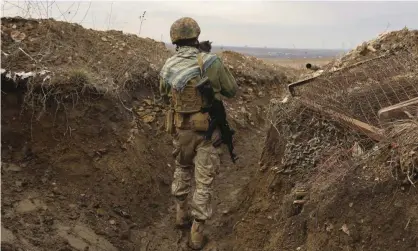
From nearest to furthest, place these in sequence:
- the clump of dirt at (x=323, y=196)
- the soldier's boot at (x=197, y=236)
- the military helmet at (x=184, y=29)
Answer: the clump of dirt at (x=323, y=196) → the military helmet at (x=184, y=29) → the soldier's boot at (x=197, y=236)

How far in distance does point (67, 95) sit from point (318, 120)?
2810 millimetres

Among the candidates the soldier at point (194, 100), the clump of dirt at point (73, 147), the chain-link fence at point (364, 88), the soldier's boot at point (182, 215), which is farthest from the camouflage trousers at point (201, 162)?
the chain-link fence at point (364, 88)

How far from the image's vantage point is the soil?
11.1 feet

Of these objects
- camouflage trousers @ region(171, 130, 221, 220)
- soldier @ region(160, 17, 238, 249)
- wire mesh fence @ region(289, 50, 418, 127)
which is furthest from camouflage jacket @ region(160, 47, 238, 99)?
wire mesh fence @ region(289, 50, 418, 127)

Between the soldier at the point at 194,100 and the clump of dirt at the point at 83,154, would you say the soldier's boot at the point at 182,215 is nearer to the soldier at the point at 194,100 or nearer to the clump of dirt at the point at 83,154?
the clump of dirt at the point at 83,154

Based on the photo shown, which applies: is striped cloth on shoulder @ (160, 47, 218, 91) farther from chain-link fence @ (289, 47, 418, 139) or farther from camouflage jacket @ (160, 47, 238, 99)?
chain-link fence @ (289, 47, 418, 139)

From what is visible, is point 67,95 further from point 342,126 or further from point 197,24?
point 342,126

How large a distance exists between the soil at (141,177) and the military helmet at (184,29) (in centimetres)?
146

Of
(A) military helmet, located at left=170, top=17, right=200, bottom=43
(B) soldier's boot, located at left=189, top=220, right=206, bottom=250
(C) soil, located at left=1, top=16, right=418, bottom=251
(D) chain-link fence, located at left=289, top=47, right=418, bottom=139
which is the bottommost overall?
(B) soldier's boot, located at left=189, top=220, right=206, bottom=250

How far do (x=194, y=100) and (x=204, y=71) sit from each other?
0.96ft

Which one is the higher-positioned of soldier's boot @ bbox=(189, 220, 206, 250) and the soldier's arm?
the soldier's arm

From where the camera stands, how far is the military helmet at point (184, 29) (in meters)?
4.36

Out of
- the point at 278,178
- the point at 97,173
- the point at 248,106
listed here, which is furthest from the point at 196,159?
the point at 248,106

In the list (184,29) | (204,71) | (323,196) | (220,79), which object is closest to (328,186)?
(323,196)
